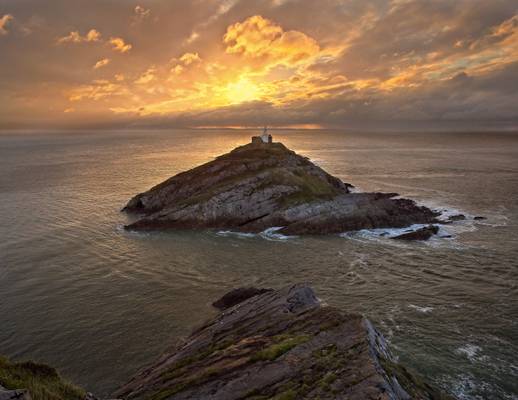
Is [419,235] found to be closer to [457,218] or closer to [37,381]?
[457,218]

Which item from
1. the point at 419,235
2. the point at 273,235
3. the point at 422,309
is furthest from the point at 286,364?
the point at 419,235

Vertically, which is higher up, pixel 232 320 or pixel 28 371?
pixel 28 371

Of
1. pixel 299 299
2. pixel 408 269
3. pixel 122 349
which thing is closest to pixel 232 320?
pixel 299 299

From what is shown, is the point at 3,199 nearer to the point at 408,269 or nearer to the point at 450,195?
the point at 408,269

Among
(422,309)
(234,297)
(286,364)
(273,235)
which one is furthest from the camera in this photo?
(273,235)

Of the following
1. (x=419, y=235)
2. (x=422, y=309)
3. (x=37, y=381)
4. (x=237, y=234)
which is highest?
(x=37, y=381)

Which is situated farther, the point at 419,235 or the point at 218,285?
the point at 419,235

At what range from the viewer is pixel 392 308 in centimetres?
3541

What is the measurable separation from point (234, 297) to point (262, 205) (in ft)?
99.7

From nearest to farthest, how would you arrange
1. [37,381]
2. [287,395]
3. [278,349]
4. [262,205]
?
[287,395], [37,381], [278,349], [262,205]

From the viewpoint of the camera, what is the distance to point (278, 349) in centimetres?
2020

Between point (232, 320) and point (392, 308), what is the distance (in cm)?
1615

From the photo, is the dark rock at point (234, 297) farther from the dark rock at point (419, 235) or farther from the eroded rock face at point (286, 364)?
the dark rock at point (419, 235)

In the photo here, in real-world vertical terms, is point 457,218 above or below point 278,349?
below
